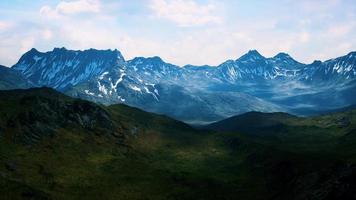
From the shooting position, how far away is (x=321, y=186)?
470ft

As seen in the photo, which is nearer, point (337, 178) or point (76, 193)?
point (337, 178)

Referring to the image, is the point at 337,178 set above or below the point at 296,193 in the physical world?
above

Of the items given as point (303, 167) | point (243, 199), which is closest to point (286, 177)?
point (303, 167)

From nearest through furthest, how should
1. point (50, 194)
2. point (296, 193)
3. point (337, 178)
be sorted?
1. point (337, 178)
2. point (296, 193)
3. point (50, 194)

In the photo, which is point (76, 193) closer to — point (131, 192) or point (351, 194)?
point (131, 192)

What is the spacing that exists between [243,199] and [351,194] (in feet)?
227

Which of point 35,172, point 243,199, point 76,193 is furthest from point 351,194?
point 35,172

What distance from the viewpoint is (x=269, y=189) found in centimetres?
19475

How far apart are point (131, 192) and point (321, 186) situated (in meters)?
82.2

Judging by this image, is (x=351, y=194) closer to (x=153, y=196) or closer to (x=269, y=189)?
(x=269, y=189)

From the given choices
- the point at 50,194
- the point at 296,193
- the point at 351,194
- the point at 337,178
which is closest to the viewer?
the point at 351,194

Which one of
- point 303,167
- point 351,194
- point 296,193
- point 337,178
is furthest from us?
point 303,167

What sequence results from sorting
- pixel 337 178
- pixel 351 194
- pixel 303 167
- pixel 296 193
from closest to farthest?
pixel 351 194
pixel 337 178
pixel 296 193
pixel 303 167

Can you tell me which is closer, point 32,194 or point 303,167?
point 32,194
